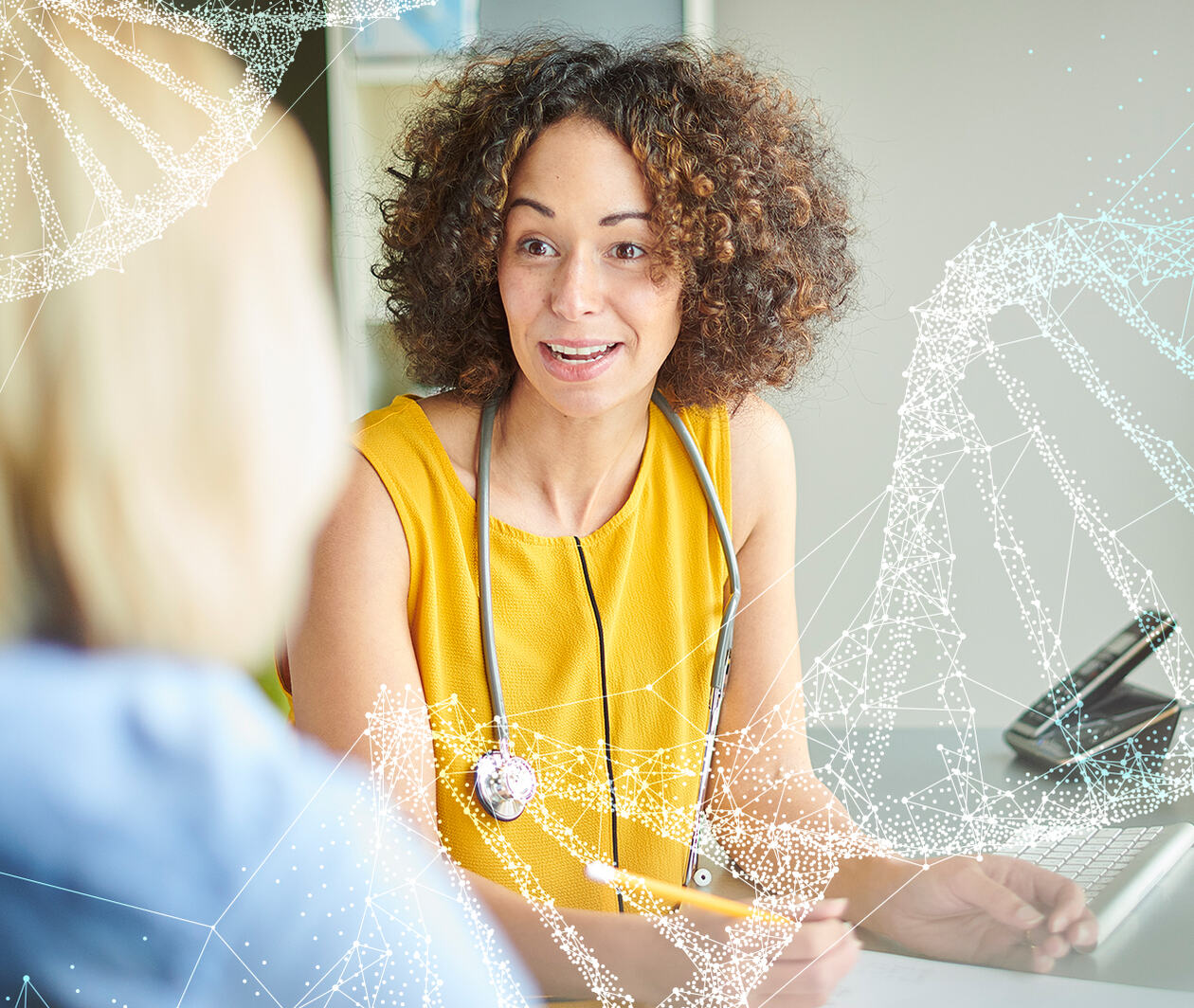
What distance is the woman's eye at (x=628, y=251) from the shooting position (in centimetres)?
57

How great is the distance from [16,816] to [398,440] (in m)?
0.34

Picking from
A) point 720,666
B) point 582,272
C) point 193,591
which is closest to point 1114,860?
point 720,666

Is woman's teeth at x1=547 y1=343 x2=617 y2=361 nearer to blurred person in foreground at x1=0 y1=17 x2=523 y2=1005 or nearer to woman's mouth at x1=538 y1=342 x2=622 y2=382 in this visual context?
woman's mouth at x1=538 y1=342 x2=622 y2=382

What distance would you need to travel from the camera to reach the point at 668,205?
0.57 metres

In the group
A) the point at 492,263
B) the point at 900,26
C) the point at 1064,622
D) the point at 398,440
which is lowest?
the point at 1064,622

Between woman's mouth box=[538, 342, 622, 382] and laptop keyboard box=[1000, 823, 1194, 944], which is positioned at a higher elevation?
woman's mouth box=[538, 342, 622, 382]

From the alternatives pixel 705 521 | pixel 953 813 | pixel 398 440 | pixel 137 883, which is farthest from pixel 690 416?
pixel 137 883

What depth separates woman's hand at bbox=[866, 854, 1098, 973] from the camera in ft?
1.91

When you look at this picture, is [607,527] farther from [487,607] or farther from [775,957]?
[775,957]

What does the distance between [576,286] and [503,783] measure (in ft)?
0.97

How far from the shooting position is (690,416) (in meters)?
0.65

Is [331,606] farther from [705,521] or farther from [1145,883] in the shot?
[1145,883]
